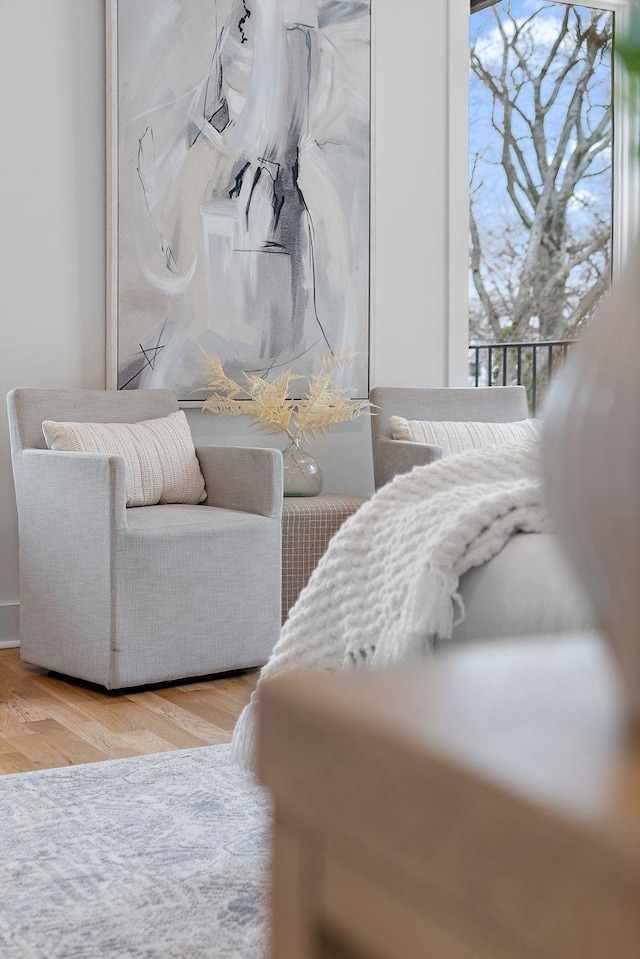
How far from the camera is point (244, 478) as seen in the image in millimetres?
3619

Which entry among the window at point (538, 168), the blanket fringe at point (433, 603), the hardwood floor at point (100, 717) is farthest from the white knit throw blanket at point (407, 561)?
the window at point (538, 168)

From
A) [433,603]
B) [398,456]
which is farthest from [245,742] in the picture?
[398,456]

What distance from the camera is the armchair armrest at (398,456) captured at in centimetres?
391

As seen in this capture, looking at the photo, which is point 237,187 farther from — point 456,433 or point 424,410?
point 456,433

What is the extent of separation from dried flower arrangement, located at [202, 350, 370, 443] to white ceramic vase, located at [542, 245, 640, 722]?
11.6ft

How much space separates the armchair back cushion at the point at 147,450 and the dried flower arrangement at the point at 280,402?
0.34 meters

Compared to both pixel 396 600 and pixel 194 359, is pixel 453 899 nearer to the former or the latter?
pixel 396 600

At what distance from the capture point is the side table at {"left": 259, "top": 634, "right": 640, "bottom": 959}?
1.29 feet

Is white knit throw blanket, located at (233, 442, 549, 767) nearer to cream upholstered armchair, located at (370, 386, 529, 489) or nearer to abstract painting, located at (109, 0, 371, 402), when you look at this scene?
cream upholstered armchair, located at (370, 386, 529, 489)

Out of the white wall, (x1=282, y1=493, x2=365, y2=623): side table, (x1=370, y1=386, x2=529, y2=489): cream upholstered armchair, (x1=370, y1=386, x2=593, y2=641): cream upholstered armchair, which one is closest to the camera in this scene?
(x1=370, y1=386, x2=593, y2=641): cream upholstered armchair

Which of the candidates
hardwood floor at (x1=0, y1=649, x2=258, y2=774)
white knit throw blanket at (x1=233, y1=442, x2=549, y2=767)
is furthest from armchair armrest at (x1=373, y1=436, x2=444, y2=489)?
white knit throw blanket at (x1=233, y1=442, x2=549, y2=767)

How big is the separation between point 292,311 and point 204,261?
0.42 m

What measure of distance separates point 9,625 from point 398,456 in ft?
5.13

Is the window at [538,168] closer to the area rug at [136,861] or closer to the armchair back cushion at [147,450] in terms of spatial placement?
the armchair back cushion at [147,450]
